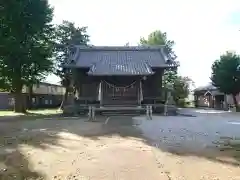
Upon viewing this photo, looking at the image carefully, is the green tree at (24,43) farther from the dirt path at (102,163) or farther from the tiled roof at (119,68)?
the dirt path at (102,163)

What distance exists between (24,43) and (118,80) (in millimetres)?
9497

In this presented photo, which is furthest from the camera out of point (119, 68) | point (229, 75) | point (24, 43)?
point (229, 75)

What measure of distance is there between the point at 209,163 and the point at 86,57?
75.0 feet

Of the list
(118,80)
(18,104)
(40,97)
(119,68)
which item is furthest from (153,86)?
(40,97)

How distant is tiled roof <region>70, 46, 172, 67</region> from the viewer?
89.6 ft

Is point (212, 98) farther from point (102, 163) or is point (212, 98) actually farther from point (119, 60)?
point (102, 163)

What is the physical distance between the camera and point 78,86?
88.9 ft

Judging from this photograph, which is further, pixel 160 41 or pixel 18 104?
pixel 160 41

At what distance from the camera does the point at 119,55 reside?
30.3m

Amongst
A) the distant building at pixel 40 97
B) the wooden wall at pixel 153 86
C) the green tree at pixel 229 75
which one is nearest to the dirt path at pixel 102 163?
the wooden wall at pixel 153 86

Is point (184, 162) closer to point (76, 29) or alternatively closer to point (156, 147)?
point (156, 147)

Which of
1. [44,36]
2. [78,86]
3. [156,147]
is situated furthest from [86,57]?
[156,147]

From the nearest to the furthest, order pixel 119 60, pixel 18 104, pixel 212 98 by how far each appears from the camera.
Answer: pixel 119 60 < pixel 18 104 < pixel 212 98

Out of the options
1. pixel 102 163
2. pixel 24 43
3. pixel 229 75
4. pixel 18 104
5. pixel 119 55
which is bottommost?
pixel 102 163
